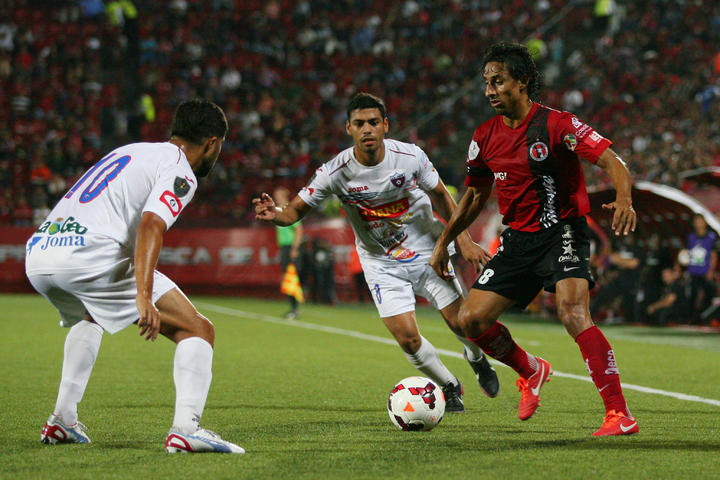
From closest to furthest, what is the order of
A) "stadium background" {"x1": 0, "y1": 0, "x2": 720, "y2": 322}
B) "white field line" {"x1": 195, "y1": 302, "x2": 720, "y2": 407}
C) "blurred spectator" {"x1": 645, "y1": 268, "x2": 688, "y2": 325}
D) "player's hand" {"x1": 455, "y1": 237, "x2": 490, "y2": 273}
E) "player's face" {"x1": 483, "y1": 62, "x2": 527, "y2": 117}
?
"player's face" {"x1": 483, "y1": 62, "x2": 527, "y2": 117}
"player's hand" {"x1": 455, "y1": 237, "x2": 490, "y2": 273}
"white field line" {"x1": 195, "y1": 302, "x2": 720, "y2": 407}
"blurred spectator" {"x1": 645, "y1": 268, "x2": 688, "y2": 325}
"stadium background" {"x1": 0, "y1": 0, "x2": 720, "y2": 322}

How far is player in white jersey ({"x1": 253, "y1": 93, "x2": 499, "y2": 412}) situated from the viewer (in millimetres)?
7301

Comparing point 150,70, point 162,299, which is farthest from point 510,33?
point 162,299

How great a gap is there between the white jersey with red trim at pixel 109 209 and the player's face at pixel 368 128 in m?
2.11

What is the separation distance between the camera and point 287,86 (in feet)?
99.5

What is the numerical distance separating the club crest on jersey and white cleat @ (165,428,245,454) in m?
2.47

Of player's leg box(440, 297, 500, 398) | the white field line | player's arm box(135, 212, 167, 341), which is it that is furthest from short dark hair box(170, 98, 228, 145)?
the white field line

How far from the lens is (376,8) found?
3328cm

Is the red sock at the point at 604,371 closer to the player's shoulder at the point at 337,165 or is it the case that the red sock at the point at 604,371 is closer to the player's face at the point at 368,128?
the player's face at the point at 368,128

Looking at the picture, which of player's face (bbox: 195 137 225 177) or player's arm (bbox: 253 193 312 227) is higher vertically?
player's face (bbox: 195 137 225 177)

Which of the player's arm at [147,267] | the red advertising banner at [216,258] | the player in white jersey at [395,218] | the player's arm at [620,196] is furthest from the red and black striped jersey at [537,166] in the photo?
the red advertising banner at [216,258]

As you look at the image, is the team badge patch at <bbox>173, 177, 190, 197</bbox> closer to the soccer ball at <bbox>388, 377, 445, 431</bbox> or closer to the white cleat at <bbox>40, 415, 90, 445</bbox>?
the white cleat at <bbox>40, 415, 90, 445</bbox>

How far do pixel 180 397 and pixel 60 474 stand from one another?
2.39ft

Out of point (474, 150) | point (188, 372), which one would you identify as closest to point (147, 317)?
point (188, 372)

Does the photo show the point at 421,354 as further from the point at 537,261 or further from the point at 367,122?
the point at 367,122
